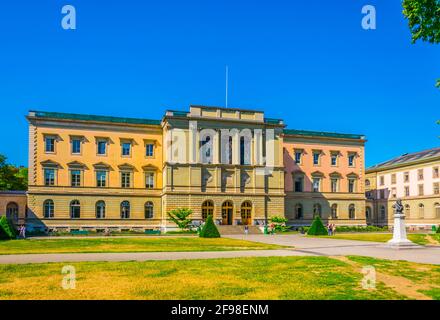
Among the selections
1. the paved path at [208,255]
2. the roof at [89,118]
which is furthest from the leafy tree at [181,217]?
the paved path at [208,255]

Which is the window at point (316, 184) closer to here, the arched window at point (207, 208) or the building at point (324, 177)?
the building at point (324, 177)

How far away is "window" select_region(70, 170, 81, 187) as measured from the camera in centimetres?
5197

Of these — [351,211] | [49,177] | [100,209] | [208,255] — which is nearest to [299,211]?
[351,211]

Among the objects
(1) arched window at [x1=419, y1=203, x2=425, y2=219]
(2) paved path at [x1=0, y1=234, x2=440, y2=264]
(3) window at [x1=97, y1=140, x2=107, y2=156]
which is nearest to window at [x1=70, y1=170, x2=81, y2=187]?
(3) window at [x1=97, y1=140, x2=107, y2=156]

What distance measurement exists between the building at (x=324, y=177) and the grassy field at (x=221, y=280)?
43685 millimetres

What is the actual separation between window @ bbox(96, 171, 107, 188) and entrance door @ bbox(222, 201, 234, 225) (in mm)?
15387

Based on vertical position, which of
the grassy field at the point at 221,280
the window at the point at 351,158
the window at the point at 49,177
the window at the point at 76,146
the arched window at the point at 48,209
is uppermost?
the window at the point at 76,146

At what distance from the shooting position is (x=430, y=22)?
17203 millimetres

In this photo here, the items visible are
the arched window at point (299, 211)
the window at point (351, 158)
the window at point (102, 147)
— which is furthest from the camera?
the window at point (351, 158)

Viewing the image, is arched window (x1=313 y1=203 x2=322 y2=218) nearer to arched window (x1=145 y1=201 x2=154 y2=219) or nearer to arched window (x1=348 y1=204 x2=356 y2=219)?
arched window (x1=348 y1=204 x2=356 y2=219)

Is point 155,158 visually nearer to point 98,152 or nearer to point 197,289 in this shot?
point 98,152

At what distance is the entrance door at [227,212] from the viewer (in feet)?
177

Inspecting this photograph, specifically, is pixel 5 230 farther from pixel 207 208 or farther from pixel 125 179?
pixel 207 208
